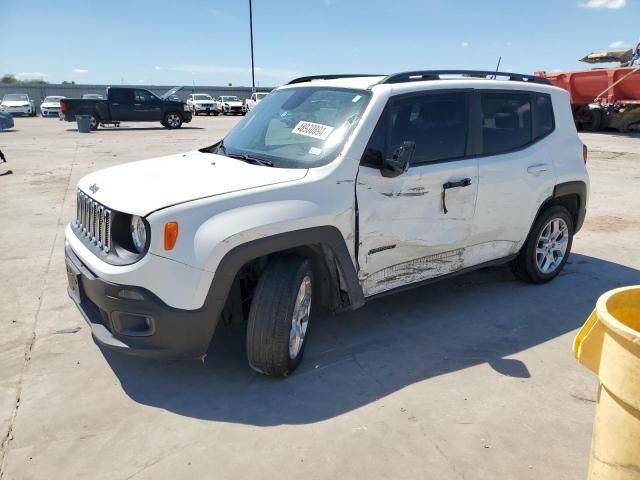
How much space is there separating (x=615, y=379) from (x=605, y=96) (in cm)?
2105

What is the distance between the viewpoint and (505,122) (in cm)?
441

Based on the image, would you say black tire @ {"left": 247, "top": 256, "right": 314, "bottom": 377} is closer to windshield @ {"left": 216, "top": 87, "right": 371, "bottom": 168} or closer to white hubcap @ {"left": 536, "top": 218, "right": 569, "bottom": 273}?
windshield @ {"left": 216, "top": 87, "right": 371, "bottom": 168}

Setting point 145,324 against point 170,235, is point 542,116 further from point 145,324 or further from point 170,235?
point 145,324

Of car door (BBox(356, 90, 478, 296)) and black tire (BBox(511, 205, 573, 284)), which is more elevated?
car door (BBox(356, 90, 478, 296))

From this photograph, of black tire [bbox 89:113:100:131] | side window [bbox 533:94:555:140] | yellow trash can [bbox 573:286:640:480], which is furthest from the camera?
black tire [bbox 89:113:100:131]

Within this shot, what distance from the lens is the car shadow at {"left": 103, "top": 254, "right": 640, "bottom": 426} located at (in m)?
3.07

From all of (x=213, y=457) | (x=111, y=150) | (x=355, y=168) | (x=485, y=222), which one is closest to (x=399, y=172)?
(x=355, y=168)

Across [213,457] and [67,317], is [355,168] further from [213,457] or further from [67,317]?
[67,317]

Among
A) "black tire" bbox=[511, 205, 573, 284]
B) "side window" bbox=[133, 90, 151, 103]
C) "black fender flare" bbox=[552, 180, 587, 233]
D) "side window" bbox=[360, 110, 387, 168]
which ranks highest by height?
"side window" bbox=[133, 90, 151, 103]

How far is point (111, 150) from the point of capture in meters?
15.2

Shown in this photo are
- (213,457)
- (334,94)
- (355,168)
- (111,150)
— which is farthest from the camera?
(111,150)

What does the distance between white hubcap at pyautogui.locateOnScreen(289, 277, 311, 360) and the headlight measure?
928 millimetres

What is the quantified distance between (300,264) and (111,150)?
13.7m

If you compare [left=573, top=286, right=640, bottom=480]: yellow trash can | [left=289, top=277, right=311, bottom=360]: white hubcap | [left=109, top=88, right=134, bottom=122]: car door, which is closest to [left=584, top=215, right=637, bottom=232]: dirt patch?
[left=289, top=277, right=311, bottom=360]: white hubcap
